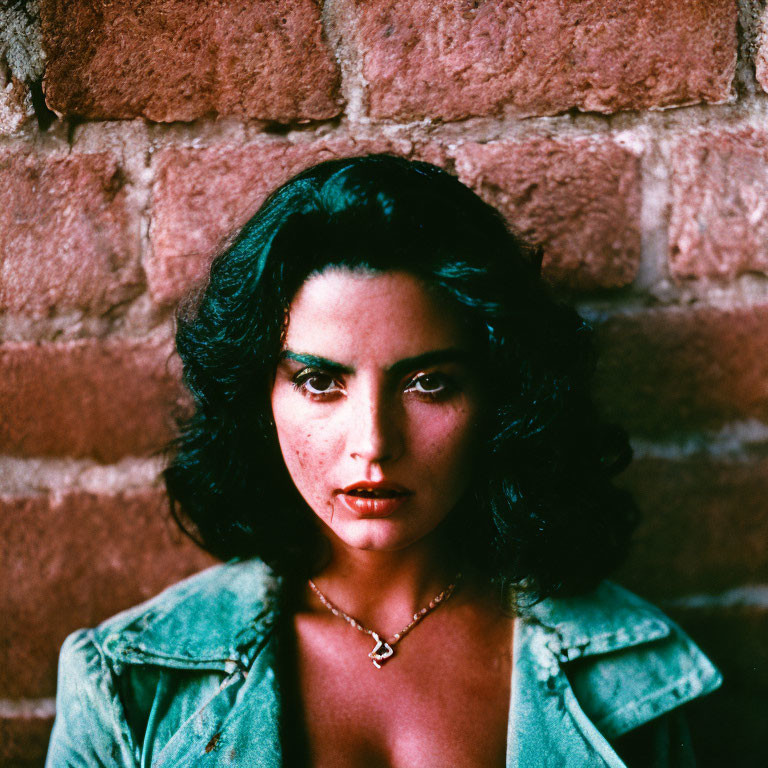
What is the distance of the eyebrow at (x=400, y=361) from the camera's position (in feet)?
1.91

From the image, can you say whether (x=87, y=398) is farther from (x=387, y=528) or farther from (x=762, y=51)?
(x=762, y=51)

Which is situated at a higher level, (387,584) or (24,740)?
(387,584)

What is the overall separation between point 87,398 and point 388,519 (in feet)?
1.57

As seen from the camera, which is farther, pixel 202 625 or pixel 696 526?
pixel 696 526

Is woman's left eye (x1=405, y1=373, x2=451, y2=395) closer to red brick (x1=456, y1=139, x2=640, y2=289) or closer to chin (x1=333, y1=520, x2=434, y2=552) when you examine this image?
chin (x1=333, y1=520, x2=434, y2=552)

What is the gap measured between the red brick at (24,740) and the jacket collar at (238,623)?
1.06 ft

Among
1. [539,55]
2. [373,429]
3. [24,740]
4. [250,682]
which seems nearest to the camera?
[373,429]

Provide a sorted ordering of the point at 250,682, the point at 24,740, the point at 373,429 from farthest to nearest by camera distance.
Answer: the point at 24,740 < the point at 250,682 < the point at 373,429

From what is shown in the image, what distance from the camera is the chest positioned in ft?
2.20

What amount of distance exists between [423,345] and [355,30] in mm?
463

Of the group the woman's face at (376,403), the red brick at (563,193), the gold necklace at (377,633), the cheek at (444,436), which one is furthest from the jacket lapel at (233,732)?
the red brick at (563,193)

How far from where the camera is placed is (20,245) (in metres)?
0.83

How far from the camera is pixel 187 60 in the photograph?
802 mm

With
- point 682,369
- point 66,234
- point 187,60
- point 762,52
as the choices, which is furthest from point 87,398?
point 762,52
